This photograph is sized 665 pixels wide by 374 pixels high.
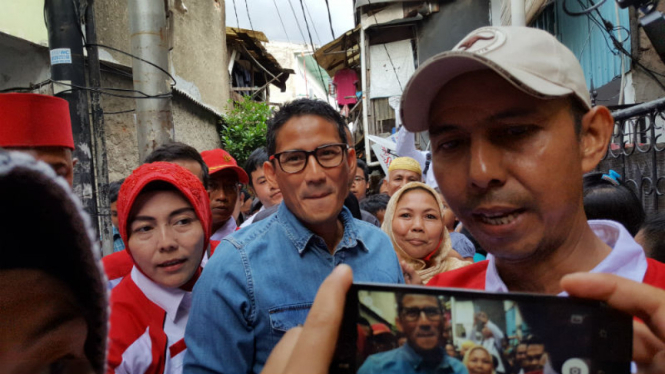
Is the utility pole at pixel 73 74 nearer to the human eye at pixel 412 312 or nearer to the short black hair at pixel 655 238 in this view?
the human eye at pixel 412 312

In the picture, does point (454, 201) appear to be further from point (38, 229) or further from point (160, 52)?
point (160, 52)

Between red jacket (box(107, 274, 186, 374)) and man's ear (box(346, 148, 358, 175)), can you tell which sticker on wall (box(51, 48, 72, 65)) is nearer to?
red jacket (box(107, 274, 186, 374))

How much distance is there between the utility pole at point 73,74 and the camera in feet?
12.2

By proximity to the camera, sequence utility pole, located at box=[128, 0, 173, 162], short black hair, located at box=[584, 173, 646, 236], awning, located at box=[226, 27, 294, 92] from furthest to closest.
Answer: awning, located at box=[226, 27, 294, 92], utility pole, located at box=[128, 0, 173, 162], short black hair, located at box=[584, 173, 646, 236]

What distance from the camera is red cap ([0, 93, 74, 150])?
1733 millimetres

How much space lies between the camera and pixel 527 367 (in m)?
0.64

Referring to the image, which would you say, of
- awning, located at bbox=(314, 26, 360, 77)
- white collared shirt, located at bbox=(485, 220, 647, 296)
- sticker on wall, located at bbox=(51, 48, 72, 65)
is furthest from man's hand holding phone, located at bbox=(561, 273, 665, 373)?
awning, located at bbox=(314, 26, 360, 77)

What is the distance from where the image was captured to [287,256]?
1.61 metres

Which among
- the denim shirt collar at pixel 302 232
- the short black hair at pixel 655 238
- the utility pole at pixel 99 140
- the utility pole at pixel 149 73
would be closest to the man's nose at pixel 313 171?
the denim shirt collar at pixel 302 232

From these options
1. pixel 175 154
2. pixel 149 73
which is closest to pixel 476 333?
pixel 175 154

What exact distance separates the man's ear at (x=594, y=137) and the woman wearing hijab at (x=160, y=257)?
5.37 ft

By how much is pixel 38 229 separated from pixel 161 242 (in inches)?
57.8

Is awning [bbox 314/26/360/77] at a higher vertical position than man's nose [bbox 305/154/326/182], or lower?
higher

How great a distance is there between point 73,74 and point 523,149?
4.04 metres
